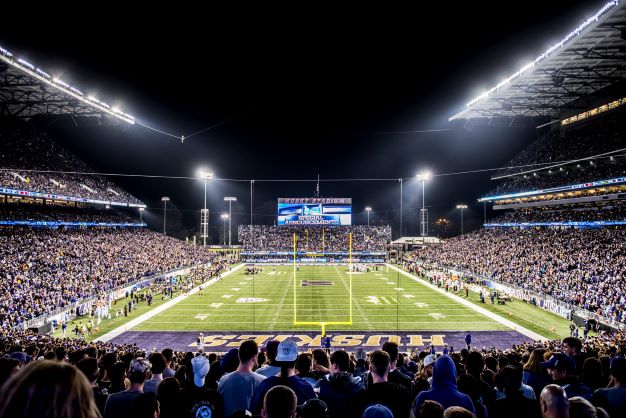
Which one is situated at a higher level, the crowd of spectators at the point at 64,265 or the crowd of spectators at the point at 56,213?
the crowd of spectators at the point at 56,213

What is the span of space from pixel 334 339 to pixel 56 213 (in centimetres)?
3524

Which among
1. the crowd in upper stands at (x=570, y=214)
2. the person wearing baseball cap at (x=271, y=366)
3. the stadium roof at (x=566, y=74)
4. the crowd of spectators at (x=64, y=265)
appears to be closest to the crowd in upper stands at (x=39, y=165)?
the crowd of spectators at (x=64, y=265)

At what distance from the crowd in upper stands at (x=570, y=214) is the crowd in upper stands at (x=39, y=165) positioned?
5166cm

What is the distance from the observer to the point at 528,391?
4.48 m

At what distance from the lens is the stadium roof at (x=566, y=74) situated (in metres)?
25.6

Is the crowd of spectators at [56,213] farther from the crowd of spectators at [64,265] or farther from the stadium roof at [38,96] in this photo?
the stadium roof at [38,96]

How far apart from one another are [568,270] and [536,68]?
1577cm

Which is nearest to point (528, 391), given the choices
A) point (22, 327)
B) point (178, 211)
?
point (22, 327)

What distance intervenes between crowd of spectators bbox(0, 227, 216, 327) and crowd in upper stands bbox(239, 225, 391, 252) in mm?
23442

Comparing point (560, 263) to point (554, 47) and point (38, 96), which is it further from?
point (38, 96)

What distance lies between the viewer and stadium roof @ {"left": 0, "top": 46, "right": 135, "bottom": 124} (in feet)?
93.4

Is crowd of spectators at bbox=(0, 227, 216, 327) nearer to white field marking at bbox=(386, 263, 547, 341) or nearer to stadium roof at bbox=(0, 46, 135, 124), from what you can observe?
stadium roof at bbox=(0, 46, 135, 124)

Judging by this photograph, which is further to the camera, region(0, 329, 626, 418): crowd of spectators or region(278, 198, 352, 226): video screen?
region(278, 198, 352, 226): video screen

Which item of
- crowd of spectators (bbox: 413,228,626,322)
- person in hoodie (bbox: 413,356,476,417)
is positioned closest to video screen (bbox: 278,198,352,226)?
crowd of spectators (bbox: 413,228,626,322)
